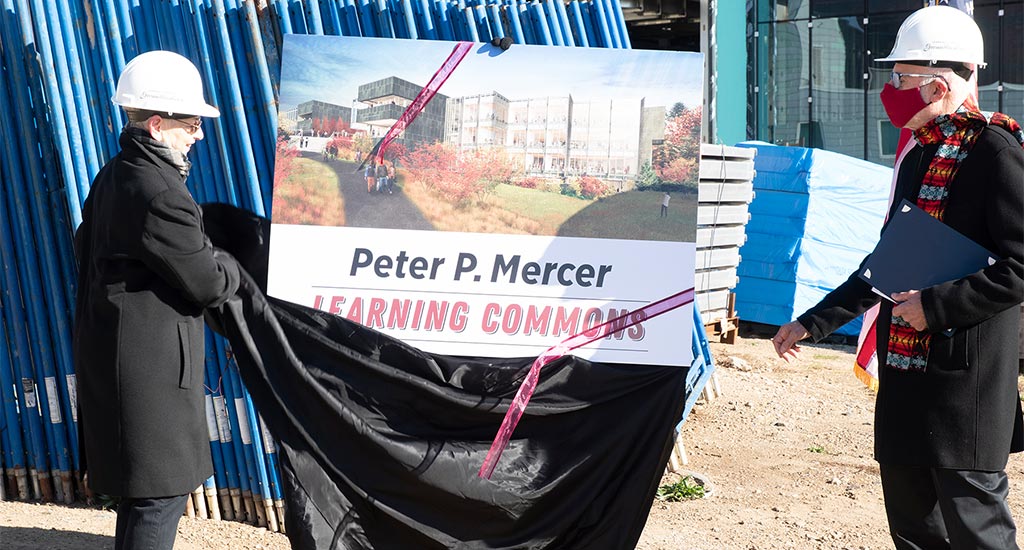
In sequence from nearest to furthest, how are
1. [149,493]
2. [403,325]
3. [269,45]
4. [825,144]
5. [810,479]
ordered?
[149,493] < [403,325] < [269,45] < [810,479] < [825,144]

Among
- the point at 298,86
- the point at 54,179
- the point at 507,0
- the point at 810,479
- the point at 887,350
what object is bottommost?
the point at 810,479

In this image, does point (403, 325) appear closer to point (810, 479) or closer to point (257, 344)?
point (257, 344)

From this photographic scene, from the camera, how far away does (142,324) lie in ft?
10.3

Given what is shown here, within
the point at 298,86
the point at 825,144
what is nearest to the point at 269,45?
the point at 298,86

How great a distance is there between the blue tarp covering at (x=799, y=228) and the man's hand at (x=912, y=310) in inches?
274

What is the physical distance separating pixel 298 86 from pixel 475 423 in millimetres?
1315

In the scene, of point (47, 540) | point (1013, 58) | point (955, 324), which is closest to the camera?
point (955, 324)

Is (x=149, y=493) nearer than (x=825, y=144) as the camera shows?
Yes

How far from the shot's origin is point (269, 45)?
4582 millimetres

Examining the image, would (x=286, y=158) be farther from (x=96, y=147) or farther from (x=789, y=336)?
(x=789, y=336)

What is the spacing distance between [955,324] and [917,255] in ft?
0.81

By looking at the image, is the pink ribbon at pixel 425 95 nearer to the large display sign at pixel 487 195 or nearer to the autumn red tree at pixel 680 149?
the large display sign at pixel 487 195

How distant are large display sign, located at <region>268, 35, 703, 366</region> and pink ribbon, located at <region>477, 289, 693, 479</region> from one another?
0.05ft

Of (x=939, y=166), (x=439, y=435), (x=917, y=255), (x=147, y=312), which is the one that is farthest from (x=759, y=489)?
(x=147, y=312)
